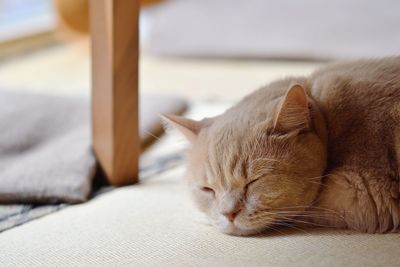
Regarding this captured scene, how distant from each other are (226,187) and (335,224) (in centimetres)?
21

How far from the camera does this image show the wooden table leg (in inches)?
53.2

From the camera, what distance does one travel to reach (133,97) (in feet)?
4.64

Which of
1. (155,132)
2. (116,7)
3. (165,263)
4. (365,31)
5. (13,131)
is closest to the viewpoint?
(165,263)

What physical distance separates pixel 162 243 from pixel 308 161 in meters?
0.29

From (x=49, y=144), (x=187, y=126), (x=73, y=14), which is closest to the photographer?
(x=187, y=126)

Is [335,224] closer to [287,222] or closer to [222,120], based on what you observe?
[287,222]

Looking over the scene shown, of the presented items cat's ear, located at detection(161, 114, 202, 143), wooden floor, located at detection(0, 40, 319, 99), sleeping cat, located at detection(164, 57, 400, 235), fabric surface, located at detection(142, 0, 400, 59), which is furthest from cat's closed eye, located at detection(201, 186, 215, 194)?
fabric surface, located at detection(142, 0, 400, 59)

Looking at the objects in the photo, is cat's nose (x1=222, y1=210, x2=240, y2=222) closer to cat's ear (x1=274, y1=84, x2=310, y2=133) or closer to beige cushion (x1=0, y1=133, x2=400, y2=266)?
beige cushion (x1=0, y1=133, x2=400, y2=266)

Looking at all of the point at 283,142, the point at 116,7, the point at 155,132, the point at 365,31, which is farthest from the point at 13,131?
the point at 365,31

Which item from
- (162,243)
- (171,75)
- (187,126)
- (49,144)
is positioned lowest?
(171,75)

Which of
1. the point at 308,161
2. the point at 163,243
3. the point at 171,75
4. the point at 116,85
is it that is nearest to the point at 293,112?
the point at 308,161

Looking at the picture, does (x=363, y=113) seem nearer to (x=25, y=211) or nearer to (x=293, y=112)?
(x=293, y=112)

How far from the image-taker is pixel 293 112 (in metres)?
1.07

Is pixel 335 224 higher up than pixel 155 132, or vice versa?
pixel 335 224
